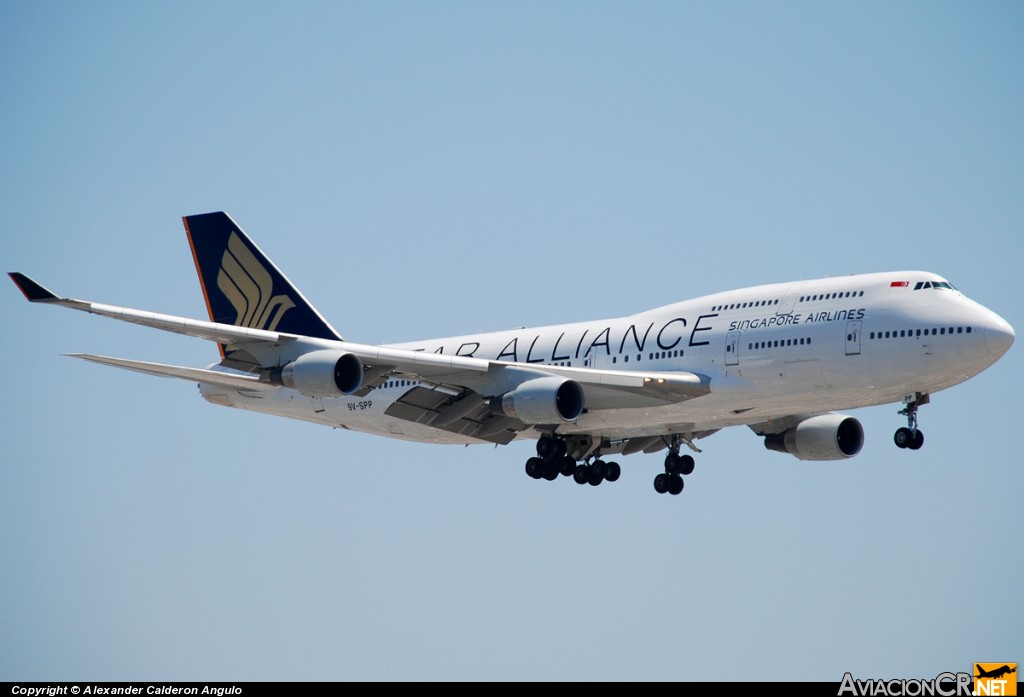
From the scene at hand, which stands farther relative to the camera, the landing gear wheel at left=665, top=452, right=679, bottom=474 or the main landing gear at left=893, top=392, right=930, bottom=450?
the landing gear wheel at left=665, top=452, right=679, bottom=474

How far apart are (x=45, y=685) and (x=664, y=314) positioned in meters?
23.3

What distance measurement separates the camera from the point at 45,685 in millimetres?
36500

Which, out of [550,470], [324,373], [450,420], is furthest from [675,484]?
[324,373]

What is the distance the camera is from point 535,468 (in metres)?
52.4

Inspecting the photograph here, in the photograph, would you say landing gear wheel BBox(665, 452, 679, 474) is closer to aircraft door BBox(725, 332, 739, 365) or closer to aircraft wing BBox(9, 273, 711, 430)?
aircraft wing BBox(9, 273, 711, 430)

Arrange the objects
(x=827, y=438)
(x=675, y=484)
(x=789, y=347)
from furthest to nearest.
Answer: (x=675, y=484) < (x=827, y=438) < (x=789, y=347)

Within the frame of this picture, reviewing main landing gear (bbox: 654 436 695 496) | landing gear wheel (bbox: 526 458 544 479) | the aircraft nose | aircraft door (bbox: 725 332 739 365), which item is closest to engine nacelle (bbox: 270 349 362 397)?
landing gear wheel (bbox: 526 458 544 479)

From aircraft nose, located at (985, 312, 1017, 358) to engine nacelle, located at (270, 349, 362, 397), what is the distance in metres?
18.7

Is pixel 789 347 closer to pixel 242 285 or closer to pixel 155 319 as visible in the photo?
pixel 155 319

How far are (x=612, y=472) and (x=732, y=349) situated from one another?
933 cm

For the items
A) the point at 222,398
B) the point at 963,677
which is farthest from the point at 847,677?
the point at 222,398

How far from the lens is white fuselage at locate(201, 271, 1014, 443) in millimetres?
44812

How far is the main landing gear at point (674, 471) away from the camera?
5450 cm

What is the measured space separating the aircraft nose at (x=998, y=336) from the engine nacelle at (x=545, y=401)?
1258cm
